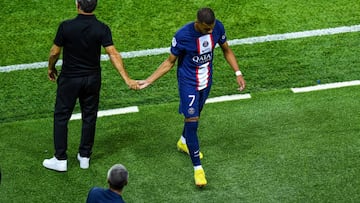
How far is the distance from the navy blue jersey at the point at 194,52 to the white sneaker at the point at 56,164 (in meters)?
1.53

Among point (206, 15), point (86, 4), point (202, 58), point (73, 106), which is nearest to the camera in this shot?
point (206, 15)

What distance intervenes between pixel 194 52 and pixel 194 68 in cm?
20

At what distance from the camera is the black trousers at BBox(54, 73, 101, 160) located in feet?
30.7

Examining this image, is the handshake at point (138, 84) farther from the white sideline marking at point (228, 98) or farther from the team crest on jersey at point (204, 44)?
the white sideline marking at point (228, 98)

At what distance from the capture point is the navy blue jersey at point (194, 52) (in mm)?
9008

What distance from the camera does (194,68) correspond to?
9.17 m

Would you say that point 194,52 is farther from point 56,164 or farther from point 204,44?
point 56,164

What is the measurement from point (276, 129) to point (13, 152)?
2.94 meters

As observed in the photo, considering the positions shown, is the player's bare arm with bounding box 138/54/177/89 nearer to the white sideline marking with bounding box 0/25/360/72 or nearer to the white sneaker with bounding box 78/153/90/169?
the white sneaker with bounding box 78/153/90/169

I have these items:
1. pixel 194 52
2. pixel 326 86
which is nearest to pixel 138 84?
pixel 194 52

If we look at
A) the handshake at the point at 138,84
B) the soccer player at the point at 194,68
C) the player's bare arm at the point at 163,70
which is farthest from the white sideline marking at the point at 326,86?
the handshake at the point at 138,84

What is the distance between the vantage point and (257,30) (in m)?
12.6

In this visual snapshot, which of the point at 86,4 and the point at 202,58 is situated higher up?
the point at 86,4

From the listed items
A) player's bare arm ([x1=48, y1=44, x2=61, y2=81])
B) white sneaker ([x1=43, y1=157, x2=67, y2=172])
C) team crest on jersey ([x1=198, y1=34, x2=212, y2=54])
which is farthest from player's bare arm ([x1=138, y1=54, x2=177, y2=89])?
white sneaker ([x1=43, y1=157, x2=67, y2=172])
